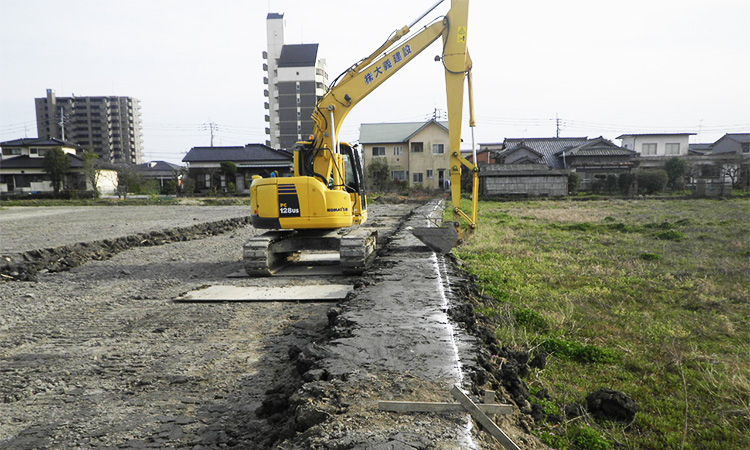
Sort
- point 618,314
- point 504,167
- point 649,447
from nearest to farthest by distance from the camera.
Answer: point 649,447 → point 618,314 → point 504,167

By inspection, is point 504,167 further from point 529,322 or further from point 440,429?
point 440,429

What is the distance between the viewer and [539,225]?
48.2 feet

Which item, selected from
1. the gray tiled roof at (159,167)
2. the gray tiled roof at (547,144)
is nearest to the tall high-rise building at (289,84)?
the gray tiled roof at (159,167)

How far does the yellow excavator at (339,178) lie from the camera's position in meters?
8.06

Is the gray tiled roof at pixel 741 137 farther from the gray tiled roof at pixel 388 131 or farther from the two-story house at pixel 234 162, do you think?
the two-story house at pixel 234 162

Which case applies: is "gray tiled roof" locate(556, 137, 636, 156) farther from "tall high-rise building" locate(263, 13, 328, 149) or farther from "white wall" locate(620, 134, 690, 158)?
"tall high-rise building" locate(263, 13, 328, 149)

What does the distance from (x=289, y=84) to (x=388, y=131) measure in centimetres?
1926

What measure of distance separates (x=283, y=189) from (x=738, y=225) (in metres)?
12.7

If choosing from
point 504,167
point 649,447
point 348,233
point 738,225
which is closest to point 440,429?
point 649,447

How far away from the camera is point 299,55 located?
59938 millimetres

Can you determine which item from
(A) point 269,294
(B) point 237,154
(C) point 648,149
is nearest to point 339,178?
(A) point 269,294

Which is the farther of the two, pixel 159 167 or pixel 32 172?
pixel 159 167

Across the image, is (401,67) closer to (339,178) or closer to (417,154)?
(339,178)

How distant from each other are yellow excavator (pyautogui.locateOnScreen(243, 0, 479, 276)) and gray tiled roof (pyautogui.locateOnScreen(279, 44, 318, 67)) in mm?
53322
